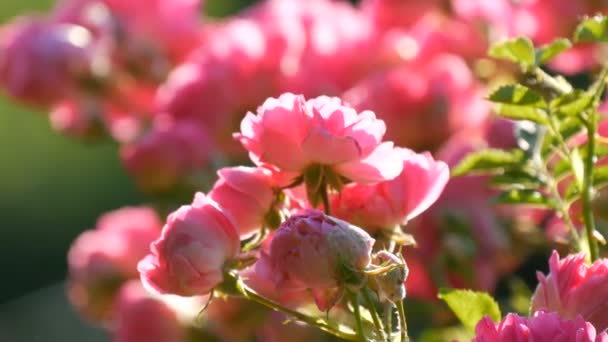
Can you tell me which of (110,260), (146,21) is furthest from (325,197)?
(146,21)

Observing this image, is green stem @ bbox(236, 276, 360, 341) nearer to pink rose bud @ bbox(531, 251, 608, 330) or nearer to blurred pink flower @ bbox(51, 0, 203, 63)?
pink rose bud @ bbox(531, 251, 608, 330)

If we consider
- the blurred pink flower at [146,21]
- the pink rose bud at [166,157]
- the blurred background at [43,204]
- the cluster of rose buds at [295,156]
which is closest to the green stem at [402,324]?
the cluster of rose buds at [295,156]

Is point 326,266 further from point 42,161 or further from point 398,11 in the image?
point 42,161

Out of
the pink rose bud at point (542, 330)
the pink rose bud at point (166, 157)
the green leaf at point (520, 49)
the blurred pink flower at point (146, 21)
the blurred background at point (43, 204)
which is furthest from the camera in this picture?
the blurred background at point (43, 204)

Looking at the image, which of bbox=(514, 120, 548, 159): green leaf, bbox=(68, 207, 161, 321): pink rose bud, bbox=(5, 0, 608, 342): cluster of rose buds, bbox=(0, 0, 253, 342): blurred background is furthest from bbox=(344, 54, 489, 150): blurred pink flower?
bbox=(0, 0, 253, 342): blurred background

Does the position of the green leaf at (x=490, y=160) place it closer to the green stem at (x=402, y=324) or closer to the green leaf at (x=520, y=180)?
the green leaf at (x=520, y=180)

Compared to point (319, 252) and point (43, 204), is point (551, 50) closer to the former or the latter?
point (319, 252)
